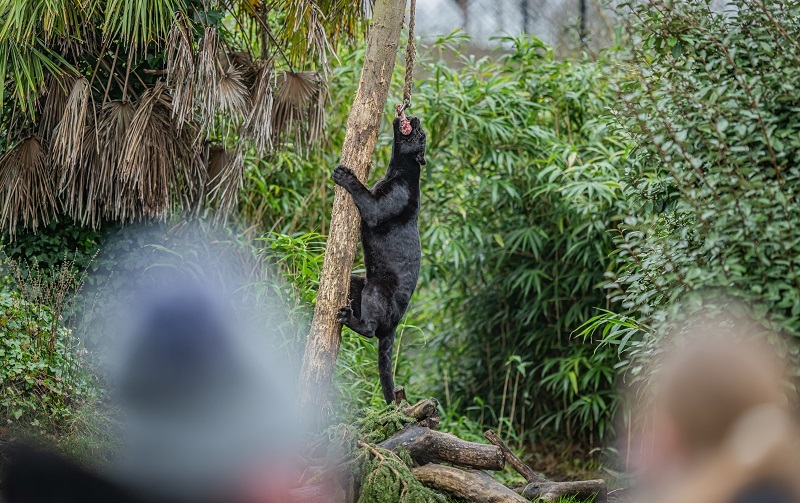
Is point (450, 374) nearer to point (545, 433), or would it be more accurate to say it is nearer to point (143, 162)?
point (545, 433)

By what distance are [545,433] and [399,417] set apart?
9.29 feet

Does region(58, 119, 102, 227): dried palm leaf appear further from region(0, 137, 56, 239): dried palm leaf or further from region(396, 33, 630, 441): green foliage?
region(396, 33, 630, 441): green foliage

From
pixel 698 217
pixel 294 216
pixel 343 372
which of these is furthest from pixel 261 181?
pixel 698 217

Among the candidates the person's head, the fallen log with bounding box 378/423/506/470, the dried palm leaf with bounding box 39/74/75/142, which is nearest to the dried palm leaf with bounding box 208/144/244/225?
the dried palm leaf with bounding box 39/74/75/142

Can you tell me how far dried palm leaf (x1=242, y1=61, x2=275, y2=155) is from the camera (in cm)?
439

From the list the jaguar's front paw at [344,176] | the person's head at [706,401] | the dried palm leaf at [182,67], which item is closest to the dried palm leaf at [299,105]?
the dried palm leaf at [182,67]

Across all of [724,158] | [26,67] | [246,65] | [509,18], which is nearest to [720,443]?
[724,158]

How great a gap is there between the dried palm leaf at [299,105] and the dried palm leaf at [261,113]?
0.10 m

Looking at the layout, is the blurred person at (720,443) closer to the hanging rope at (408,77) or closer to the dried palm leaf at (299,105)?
the hanging rope at (408,77)

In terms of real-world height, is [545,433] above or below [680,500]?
below

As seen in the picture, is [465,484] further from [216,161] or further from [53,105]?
[53,105]

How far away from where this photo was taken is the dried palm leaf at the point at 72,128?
405 centimetres

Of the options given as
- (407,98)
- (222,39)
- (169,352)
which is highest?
(222,39)

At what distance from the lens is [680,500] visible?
1322mm
